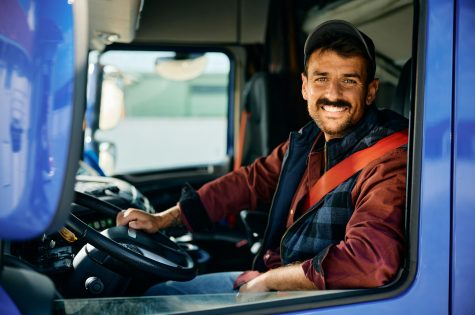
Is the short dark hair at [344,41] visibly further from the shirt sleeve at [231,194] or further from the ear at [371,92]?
the shirt sleeve at [231,194]

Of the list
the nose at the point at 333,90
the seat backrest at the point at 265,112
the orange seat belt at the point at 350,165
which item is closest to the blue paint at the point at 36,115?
the orange seat belt at the point at 350,165

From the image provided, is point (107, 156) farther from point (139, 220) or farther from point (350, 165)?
point (350, 165)

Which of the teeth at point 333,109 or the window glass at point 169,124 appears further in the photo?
the window glass at point 169,124

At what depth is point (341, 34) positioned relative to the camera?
1.84 meters

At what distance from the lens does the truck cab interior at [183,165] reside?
1357mm

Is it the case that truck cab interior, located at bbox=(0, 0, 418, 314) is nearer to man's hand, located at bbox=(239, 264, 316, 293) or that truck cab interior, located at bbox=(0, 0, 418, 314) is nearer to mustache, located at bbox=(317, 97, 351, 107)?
A: man's hand, located at bbox=(239, 264, 316, 293)

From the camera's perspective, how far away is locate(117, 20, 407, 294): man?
1.43 meters

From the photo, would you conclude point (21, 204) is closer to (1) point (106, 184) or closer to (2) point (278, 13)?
(1) point (106, 184)

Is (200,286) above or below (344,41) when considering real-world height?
below

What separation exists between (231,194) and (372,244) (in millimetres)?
900

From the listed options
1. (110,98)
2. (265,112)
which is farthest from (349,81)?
(110,98)

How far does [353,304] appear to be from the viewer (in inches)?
51.8

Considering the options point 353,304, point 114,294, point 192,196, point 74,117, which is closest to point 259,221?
point 192,196

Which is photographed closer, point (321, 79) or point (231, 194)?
point (321, 79)
